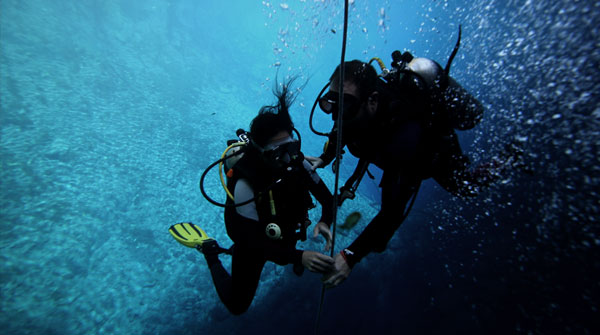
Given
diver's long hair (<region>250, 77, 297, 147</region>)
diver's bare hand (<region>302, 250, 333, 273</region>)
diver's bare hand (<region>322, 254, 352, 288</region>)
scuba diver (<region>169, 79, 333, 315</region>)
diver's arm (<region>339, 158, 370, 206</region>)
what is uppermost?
diver's long hair (<region>250, 77, 297, 147</region>)

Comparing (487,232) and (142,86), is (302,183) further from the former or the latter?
(142,86)

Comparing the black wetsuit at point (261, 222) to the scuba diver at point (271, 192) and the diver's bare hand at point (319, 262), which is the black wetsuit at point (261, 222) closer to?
the scuba diver at point (271, 192)

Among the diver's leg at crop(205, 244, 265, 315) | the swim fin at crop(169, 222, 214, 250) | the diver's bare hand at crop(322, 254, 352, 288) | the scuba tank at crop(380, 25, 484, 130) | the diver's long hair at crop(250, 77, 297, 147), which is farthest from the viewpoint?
the swim fin at crop(169, 222, 214, 250)

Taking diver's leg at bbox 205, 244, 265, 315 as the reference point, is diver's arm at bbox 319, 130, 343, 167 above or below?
Answer: above

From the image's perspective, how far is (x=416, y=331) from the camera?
Result: 476cm

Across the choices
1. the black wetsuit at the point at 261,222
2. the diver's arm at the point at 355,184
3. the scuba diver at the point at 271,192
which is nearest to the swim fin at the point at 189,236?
the black wetsuit at the point at 261,222

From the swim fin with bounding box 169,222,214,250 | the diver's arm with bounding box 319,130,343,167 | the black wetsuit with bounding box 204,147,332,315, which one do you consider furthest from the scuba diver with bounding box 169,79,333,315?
the swim fin with bounding box 169,222,214,250

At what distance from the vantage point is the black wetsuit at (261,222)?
2.20 meters

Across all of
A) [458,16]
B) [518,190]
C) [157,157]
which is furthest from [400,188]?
[458,16]

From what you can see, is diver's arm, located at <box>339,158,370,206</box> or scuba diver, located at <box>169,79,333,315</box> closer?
scuba diver, located at <box>169,79,333,315</box>

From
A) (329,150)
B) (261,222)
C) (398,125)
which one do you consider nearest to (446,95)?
(398,125)

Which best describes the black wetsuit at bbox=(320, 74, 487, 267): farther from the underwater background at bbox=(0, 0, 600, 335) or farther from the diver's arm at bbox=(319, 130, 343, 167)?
the underwater background at bbox=(0, 0, 600, 335)

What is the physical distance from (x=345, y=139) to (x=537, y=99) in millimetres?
5506

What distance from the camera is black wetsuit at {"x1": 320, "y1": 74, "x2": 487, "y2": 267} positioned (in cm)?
186
